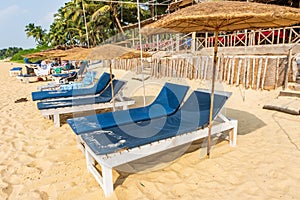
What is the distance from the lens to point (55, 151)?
388cm

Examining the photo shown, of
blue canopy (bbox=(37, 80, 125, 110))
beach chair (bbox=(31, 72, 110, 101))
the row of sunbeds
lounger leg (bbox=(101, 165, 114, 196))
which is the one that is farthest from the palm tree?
lounger leg (bbox=(101, 165, 114, 196))

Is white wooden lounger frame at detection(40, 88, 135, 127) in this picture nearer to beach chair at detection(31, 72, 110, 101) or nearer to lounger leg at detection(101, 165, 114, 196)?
beach chair at detection(31, 72, 110, 101)

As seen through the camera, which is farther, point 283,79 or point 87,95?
point 283,79

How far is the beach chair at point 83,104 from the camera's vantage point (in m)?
5.14

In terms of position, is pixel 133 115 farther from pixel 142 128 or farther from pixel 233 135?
pixel 233 135

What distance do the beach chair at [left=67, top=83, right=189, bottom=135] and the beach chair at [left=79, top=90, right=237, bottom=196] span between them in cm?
13

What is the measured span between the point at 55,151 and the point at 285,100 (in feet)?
19.3

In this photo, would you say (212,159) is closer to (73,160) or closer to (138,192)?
(138,192)

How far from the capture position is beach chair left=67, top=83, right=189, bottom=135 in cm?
355

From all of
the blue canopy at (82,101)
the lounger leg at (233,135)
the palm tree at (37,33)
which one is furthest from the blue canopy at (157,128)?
the palm tree at (37,33)

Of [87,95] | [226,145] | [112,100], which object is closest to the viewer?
[226,145]

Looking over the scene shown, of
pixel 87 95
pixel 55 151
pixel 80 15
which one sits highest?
pixel 80 15

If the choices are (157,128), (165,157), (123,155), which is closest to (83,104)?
(157,128)

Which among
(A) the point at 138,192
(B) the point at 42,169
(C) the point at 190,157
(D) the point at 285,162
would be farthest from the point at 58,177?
(D) the point at 285,162
